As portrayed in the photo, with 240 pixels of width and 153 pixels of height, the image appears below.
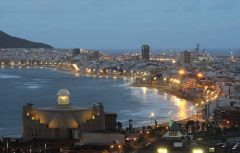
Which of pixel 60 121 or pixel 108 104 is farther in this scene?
pixel 108 104

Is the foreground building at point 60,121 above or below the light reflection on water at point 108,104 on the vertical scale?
above

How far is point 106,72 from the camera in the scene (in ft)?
183

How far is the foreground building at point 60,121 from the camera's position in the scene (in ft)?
36.4

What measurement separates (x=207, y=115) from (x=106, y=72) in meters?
38.2

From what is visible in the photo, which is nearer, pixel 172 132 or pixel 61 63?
pixel 172 132

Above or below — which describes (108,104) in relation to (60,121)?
below

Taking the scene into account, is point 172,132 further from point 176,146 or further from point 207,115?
point 207,115

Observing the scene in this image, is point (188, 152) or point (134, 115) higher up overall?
point (188, 152)

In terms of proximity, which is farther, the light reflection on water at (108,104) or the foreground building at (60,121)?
the light reflection on water at (108,104)

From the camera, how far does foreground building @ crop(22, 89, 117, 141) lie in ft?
36.4

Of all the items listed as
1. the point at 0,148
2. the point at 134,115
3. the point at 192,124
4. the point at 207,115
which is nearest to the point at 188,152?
the point at 0,148

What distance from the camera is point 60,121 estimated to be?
11.1 metres

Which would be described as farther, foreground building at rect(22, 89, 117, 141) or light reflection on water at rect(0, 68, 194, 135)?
light reflection on water at rect(0, 68, 194, 135)

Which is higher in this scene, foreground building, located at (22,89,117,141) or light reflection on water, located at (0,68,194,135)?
foreground building, located at (22,89,117,141)
